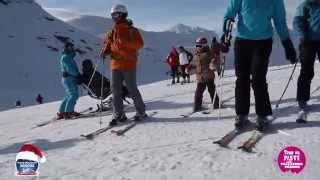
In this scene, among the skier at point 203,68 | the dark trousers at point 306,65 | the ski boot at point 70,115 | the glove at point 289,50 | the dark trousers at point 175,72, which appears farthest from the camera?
the dark trousers at point 175,72

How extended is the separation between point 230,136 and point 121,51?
9.38 feet

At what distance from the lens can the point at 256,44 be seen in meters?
7.03

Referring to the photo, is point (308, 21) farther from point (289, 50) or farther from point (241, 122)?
point (241, 122)

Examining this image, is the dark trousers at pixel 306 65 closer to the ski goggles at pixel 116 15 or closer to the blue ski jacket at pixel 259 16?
the blue ski jacket at pixel 259 16

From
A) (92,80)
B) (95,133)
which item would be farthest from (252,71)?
(92,80)

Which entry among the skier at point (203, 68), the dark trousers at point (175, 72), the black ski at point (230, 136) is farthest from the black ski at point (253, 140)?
the dark trousers at point (175, 72)

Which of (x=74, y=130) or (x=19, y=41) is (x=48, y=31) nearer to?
(x=19, y=41)

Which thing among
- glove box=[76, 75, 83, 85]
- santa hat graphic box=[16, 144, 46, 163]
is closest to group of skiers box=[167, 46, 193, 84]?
glove box=[76, 75, 83, 85]

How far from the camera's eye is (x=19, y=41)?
243ft

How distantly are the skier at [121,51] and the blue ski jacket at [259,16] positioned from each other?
2.19m

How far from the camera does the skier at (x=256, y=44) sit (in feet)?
22.9

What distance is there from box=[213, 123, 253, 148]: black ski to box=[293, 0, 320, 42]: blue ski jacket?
4.94 feet

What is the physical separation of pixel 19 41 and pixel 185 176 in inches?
2829

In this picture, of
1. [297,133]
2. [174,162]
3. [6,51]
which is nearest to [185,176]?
[174,162]
